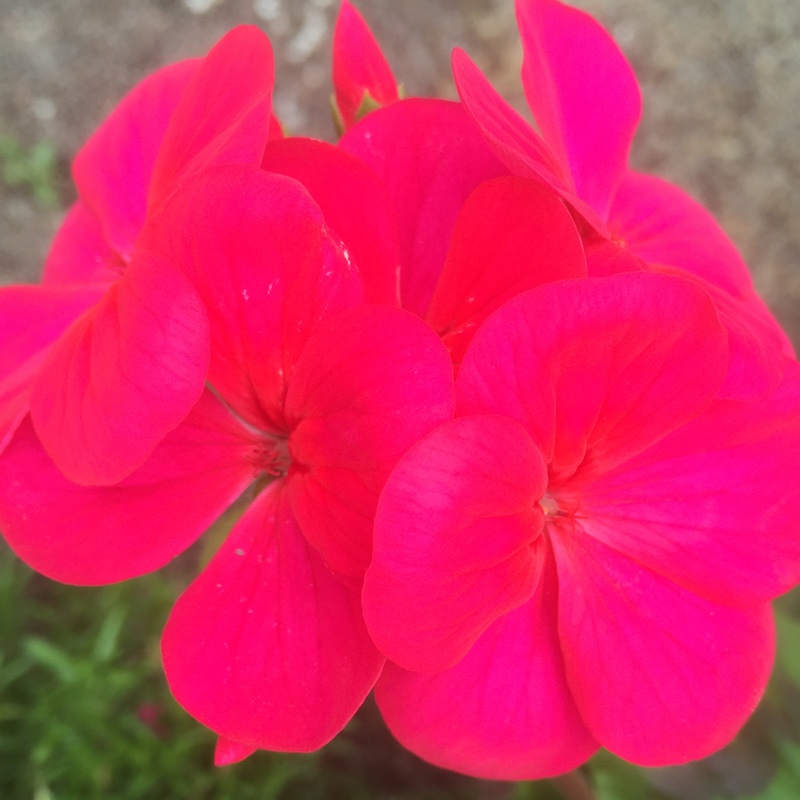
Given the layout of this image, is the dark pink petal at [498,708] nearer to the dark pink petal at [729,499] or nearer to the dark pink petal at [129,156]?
the dark pink petal at [729,499]

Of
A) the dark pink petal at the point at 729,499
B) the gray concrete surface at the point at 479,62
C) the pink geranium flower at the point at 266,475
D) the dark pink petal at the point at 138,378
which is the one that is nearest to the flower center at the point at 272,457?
the pink geranium flower at the point at 266,475

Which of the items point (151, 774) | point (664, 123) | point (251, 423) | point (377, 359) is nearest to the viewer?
point (377, 359)

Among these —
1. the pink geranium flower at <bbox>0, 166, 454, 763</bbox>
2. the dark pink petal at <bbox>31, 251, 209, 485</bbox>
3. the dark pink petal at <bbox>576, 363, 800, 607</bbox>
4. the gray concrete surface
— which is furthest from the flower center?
the gray concrete surface

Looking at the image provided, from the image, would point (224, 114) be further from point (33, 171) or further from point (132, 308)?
point (33, 171)

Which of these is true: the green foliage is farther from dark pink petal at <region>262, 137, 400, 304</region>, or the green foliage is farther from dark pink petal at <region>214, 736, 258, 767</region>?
dark pink petal at <region>214, 736, 258, 767</region>

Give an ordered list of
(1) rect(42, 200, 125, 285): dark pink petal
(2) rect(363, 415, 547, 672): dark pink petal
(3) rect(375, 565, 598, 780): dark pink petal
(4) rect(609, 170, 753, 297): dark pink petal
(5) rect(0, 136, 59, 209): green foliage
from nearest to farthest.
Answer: (2) rect(363, 415, 547, 672): dark pink petal < (3) rect(375, 565, 598, 780): dark pink petal < (4) rect(609, 170, 753, 297): dark pink petal < (1) rect(42, 200, 125, 285): dark pink petal < (5) rect(0, 136, 59, 209): green foliage

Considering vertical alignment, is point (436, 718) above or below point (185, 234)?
below

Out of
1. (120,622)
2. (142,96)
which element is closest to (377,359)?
(142,96)

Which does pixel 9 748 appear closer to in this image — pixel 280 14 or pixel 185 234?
pixel 185 234
